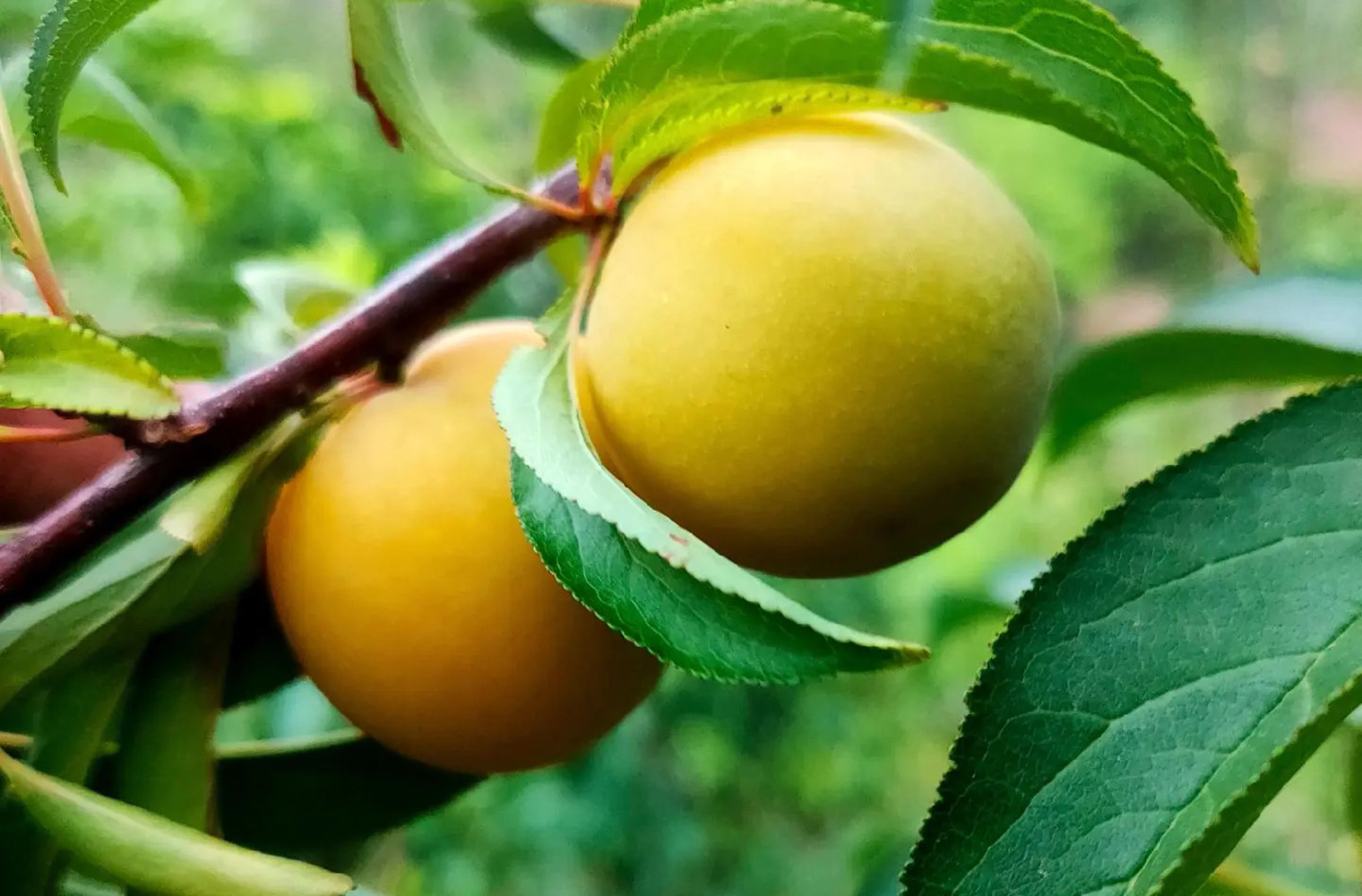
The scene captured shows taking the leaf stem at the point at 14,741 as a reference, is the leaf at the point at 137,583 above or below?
above

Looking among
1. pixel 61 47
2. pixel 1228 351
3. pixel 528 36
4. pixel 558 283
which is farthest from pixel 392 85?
pixel 558 283

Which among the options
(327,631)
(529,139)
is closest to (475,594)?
(327,631)

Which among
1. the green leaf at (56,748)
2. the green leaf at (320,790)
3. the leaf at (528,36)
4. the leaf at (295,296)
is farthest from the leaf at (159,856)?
the leaf at (528,36)

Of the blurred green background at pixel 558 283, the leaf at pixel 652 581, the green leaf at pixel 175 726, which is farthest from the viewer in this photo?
the blurred green background at pixel 558 283

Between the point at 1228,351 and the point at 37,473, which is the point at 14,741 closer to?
the point at 37,473

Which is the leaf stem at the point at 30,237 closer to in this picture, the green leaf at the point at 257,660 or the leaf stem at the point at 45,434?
the leaf stem at the point at 45,434

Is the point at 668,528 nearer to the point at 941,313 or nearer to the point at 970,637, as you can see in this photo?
the point at 941,313
